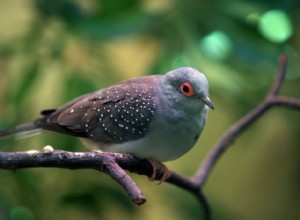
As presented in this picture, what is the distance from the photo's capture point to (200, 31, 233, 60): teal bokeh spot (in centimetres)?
163

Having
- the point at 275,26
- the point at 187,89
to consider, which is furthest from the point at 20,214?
the point at 275,26

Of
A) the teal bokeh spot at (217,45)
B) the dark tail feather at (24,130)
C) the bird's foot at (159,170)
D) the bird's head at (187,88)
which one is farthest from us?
the teal bokeh spot at (217,45)

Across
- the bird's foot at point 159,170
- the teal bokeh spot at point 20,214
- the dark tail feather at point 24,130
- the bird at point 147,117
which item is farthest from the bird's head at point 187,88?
the teal bokeh spot at point 20,214

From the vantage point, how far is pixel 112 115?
137cm

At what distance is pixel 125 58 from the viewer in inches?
107

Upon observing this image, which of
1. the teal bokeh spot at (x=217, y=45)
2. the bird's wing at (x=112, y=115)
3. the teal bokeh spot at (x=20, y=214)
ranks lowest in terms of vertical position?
the teal bokeh spot at (x=20, y=214)

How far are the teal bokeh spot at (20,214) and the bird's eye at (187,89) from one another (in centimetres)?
70

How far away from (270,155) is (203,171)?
5.10 ft

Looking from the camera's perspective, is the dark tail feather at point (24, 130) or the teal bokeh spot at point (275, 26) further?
the teal bokeh spot at point (275, 26)

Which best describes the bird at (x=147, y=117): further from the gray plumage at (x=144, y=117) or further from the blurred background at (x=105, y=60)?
the blurred background at (x=105, y=60)

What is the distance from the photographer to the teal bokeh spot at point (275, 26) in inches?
66.1

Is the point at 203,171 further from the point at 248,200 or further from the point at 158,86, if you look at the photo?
the point at 248,200

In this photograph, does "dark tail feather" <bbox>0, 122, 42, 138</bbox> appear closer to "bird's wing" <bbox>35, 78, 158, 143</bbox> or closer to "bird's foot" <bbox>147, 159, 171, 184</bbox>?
"bird's wing" <bbox>35, 78, 158, 143</bbox>

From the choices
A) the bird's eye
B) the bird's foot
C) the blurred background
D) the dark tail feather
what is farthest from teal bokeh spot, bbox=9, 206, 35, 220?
the bird's eye
